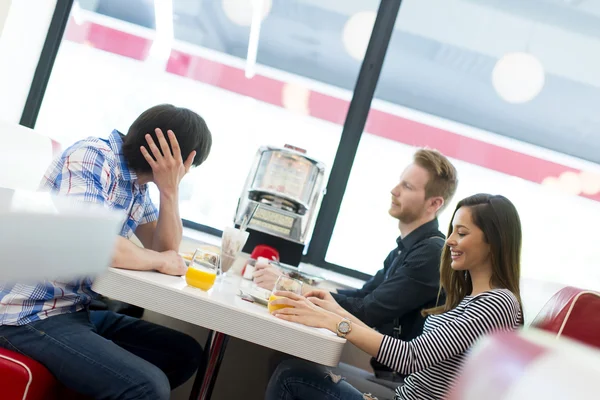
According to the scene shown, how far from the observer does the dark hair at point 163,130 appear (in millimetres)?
1654

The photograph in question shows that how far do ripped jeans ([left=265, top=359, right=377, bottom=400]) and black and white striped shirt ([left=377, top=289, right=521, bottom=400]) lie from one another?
0.48 ft

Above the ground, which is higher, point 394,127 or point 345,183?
point 394,127

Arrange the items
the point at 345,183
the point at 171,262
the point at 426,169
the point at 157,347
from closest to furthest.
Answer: the point at 171,262, the point at 157,347, the point at 426,169, the point at 345,183

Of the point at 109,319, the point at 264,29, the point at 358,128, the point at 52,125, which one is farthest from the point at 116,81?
the point at 109,319

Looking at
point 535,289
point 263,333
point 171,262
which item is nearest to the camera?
point 263,333

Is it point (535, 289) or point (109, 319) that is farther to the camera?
point (535, 289)

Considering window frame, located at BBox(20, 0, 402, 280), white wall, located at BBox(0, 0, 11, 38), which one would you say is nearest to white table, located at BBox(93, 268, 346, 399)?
window frame, located at BBox(20, 0, 402, 280)

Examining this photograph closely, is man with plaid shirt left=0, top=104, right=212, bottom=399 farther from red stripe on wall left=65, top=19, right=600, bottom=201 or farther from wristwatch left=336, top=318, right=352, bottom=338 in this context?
red stripe on wall left=65, top=19, right=600, bottom=201

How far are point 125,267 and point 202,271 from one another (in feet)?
0.61

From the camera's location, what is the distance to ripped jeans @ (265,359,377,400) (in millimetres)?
1525

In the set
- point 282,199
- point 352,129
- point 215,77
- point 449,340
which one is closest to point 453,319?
point 449,340

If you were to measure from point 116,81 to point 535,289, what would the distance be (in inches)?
96.5

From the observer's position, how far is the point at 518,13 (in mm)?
3293

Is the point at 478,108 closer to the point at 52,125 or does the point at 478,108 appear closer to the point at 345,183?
the point at 345,183
